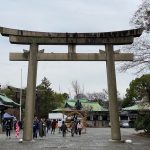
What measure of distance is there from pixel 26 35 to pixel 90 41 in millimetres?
4415

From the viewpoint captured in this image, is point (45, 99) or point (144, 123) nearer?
point (144, 123)

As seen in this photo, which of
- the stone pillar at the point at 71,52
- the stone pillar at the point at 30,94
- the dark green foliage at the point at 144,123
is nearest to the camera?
the stone pillar at the point at 30,94

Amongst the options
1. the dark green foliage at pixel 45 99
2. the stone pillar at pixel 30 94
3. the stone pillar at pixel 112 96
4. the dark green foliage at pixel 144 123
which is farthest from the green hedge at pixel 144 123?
the dark green foliage at pixel 45 99

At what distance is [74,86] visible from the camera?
401 feet

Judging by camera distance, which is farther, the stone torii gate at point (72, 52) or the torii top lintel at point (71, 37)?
the torii top lintel at point (71, 37)

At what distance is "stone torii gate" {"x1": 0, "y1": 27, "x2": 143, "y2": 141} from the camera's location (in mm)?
31047

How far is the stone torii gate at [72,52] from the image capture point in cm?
3105

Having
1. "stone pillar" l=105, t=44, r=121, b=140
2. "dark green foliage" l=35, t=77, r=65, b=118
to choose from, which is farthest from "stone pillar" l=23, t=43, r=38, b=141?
"dark green foliage" l=35, t=77, r=65, b=118

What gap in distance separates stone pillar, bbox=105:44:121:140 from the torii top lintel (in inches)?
33.6

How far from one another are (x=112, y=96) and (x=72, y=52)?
4047 mm

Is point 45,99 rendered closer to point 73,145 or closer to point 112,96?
point 112,96

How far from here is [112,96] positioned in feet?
102

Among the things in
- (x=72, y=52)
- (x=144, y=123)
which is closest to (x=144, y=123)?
(x=144, y=123)

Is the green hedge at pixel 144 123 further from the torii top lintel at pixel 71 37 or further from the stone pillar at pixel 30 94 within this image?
the stone pillar at pixel 30 94
